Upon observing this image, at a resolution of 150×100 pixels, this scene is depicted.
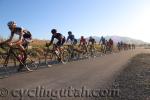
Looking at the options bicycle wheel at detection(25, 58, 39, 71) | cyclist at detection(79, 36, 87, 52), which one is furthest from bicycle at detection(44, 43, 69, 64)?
cyclist at detection(79, 36, 87, 52)

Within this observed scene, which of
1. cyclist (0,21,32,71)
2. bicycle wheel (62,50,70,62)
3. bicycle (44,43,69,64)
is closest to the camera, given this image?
cyclist (0,21,32,71)

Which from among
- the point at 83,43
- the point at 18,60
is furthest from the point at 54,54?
the point at 83,43

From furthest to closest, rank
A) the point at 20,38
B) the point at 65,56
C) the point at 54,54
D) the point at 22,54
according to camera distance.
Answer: the point at 65,56, the point at 54,54, the point at 22,54, the point at 20,38

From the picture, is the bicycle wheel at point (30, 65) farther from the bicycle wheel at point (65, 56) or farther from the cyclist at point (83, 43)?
the cyclist at point (83, 43)

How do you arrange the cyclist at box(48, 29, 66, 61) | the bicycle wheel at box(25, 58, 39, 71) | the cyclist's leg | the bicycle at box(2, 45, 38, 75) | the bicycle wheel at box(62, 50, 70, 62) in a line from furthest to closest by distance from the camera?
the bicycle wheel at box(62, 50, 70, 62) < the cyclist at box(48, 29, 66, 61) < the bicycle wheel at box(25, 58, 39, 71) < the cyclist's leg < the bicycle at box(2, 45, 38, 75)

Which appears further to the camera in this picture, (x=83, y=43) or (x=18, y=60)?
(x=83, y=43)

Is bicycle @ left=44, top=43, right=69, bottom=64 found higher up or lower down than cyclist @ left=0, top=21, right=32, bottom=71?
lower down

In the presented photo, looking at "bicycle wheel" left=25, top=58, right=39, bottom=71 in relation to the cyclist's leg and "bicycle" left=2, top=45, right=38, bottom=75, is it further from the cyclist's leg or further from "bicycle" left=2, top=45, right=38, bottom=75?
the cyclist's leg

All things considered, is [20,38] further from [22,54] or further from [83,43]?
[83,43]

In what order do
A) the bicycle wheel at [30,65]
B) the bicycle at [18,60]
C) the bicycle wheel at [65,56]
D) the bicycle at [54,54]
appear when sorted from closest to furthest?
the bicycle at [18,60] → the bicycle wheel at [30,65] → the bicycle at [54,54] → the bicycle wheel at [65,56]

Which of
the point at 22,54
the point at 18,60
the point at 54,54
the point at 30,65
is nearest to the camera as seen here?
the point at 18,60

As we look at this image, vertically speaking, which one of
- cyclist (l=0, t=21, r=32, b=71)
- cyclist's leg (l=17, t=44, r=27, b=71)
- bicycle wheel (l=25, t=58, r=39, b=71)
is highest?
cyclist (l=0, t=21, r=32, b=71)

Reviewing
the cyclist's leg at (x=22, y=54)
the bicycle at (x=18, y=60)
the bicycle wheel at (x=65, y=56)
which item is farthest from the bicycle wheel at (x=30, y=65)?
the bicycle wheel at (x=65, y=56)

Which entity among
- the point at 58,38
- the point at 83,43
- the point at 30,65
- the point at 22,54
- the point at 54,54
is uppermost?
the point at 58,38
